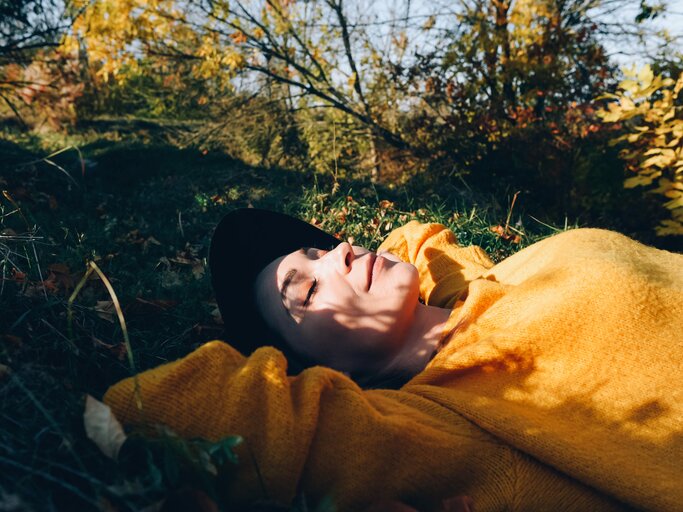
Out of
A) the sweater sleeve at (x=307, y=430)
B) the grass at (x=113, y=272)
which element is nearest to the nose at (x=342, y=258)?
the sweater sleeve at (x=307, y=430)

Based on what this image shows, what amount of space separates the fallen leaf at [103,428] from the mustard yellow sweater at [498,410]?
0.10 m

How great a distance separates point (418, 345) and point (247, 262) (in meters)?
1.05

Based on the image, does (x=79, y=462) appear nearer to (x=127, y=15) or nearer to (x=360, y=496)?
(x=360, y=496)

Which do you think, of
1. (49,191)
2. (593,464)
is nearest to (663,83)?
(593,464)

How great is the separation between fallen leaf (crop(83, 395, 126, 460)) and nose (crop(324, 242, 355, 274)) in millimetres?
1223

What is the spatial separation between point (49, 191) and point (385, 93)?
5.30 metres

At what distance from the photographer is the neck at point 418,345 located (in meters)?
2.27

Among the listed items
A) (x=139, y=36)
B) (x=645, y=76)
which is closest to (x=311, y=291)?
(x=645, y=76)

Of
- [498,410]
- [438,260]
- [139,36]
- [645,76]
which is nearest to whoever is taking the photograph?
[498,410]

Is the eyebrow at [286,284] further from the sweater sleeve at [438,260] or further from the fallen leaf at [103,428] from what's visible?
the fallen leaf at [103,428]

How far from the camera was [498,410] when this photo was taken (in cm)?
164

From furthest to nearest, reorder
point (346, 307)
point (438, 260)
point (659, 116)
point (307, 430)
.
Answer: point (659, 116) → point (438, 260) → point (346, 307) → point (307, 430)

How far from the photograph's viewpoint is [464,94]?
6617 mm

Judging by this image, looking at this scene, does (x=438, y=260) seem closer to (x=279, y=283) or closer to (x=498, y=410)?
(x=279, y=283)
